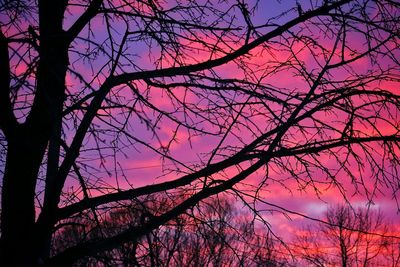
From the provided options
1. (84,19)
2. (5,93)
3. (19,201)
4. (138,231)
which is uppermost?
(84,19)

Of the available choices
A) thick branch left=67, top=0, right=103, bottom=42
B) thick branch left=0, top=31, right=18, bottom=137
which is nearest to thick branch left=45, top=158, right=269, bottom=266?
thick branch left=0, top=31, right=18, bottom=137

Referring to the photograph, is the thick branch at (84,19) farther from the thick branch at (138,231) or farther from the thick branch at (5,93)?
the thick branch at (138,231)

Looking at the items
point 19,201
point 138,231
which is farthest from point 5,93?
point 138,231

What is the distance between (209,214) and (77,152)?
1.37 metres

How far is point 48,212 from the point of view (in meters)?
3.56

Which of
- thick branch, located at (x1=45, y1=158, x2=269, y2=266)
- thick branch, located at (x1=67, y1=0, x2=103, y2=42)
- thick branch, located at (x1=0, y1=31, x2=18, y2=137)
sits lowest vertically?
thick branch, located at (x1=45, y1=158, x2=269, y2=266)

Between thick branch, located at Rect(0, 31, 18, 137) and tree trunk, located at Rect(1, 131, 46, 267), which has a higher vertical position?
thick branch, located at Rect(0, 31, 18, 137)

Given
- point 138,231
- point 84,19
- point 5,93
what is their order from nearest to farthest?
point 5,93 < point 138,231 < point 84,19

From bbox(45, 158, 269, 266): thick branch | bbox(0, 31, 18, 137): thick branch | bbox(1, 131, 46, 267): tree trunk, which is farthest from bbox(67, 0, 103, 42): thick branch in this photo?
bbox(45, 158, 269, 266): thick branch

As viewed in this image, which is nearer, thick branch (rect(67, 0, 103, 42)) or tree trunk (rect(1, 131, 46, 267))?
tree trunk (rect(1, 131, 46, 267))

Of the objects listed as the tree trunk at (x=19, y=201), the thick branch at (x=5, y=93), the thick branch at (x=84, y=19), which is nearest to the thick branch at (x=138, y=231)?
the tree trunk at (x=19, y=201)

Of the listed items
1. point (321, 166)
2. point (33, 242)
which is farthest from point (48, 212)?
point (321, 166)

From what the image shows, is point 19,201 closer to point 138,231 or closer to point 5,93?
point 5,93

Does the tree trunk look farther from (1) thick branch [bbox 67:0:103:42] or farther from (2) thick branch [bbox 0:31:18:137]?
(1) thick branch [bbox 67:0:103:42]
